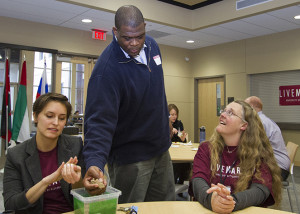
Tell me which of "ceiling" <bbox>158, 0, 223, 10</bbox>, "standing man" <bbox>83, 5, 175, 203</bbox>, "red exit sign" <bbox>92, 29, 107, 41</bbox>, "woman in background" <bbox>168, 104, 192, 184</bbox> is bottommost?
"woman in background" <bbox>168, 104, 192, 184</bbox>

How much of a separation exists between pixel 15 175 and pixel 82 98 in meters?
5.66

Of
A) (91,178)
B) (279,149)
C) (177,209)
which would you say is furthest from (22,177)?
(279,149)

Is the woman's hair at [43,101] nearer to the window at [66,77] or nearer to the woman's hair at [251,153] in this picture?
the woman's hair at [251,153]

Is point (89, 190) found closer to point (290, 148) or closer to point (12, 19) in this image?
point (290, 148)

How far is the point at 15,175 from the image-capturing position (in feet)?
5.21

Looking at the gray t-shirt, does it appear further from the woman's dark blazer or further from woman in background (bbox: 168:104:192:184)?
the woman's dark blazer

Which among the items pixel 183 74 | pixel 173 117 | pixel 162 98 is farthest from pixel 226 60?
pixel 162 98

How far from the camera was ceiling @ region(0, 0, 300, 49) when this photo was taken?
17.6 ft

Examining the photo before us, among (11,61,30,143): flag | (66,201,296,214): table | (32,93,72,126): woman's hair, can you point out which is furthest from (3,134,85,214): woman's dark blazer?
(11,61,30,143): flag

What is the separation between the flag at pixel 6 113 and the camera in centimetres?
572

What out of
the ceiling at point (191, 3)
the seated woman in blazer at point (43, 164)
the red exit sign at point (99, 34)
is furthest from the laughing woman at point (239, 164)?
the red exit sign at point (99, 34)

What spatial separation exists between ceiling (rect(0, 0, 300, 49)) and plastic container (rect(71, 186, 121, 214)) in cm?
456

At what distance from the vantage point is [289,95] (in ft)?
22.2

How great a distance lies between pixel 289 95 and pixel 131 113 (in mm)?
6033
